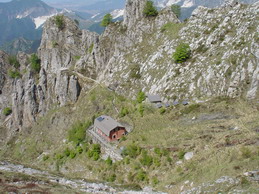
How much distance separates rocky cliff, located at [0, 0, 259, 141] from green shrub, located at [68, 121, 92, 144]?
1731cm

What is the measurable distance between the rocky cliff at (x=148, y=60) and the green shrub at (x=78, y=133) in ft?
56.8

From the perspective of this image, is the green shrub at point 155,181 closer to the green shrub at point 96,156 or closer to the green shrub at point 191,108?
the green shrub at point 96,156

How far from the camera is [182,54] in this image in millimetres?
70000

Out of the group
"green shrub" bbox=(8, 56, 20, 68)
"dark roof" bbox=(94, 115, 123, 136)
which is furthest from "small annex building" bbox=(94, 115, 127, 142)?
"green shrub" bbox=(8, 56, 20, 68)

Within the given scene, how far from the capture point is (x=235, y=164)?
32781mm

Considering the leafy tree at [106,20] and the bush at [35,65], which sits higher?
the leafy tree at [106,20]

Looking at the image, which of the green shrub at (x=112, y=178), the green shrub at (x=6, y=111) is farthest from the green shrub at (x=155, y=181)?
the green shrub at (x=6, y=111)

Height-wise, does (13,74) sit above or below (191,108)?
above

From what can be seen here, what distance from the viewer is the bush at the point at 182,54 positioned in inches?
2761

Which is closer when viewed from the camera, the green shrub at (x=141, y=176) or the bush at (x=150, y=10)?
the green shrub at (x=141, y=176)

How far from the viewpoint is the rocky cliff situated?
5956 centimetres

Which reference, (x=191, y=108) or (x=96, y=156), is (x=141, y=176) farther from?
(x=191, y=108)

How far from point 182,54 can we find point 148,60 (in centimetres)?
1453

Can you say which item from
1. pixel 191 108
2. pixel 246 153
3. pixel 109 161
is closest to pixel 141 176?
pixel 109 161
